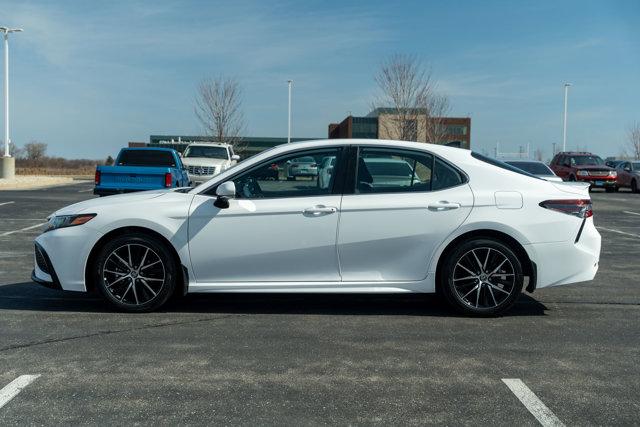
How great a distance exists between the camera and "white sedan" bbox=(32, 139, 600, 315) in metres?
5.82

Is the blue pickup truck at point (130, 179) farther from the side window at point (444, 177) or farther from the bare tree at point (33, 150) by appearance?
the bare tree at point (33, 150)

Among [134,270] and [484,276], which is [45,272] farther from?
[484,276]

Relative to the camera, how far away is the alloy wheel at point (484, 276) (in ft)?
19.3

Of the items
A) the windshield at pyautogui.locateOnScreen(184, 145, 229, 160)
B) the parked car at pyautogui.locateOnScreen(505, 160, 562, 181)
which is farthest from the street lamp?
the parked car at pyautogui.locateOnScreen(505, 160, 562, 181)

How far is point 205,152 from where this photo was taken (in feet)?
78.6

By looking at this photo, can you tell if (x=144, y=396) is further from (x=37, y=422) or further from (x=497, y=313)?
(x=497, y=313)

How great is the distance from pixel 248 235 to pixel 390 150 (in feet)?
5.07

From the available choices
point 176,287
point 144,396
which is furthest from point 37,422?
point 176,287

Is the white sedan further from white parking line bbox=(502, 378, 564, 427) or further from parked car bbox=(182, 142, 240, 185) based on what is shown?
parked car bbox=(182, 142, 240, 185)

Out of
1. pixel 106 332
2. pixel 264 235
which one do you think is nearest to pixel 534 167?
pixel 264 235

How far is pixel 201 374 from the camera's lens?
4375mm

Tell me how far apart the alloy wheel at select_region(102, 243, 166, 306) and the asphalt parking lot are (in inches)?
10.6

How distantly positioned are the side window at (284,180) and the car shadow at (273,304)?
115 centimetres

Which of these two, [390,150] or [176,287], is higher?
[390,150]
